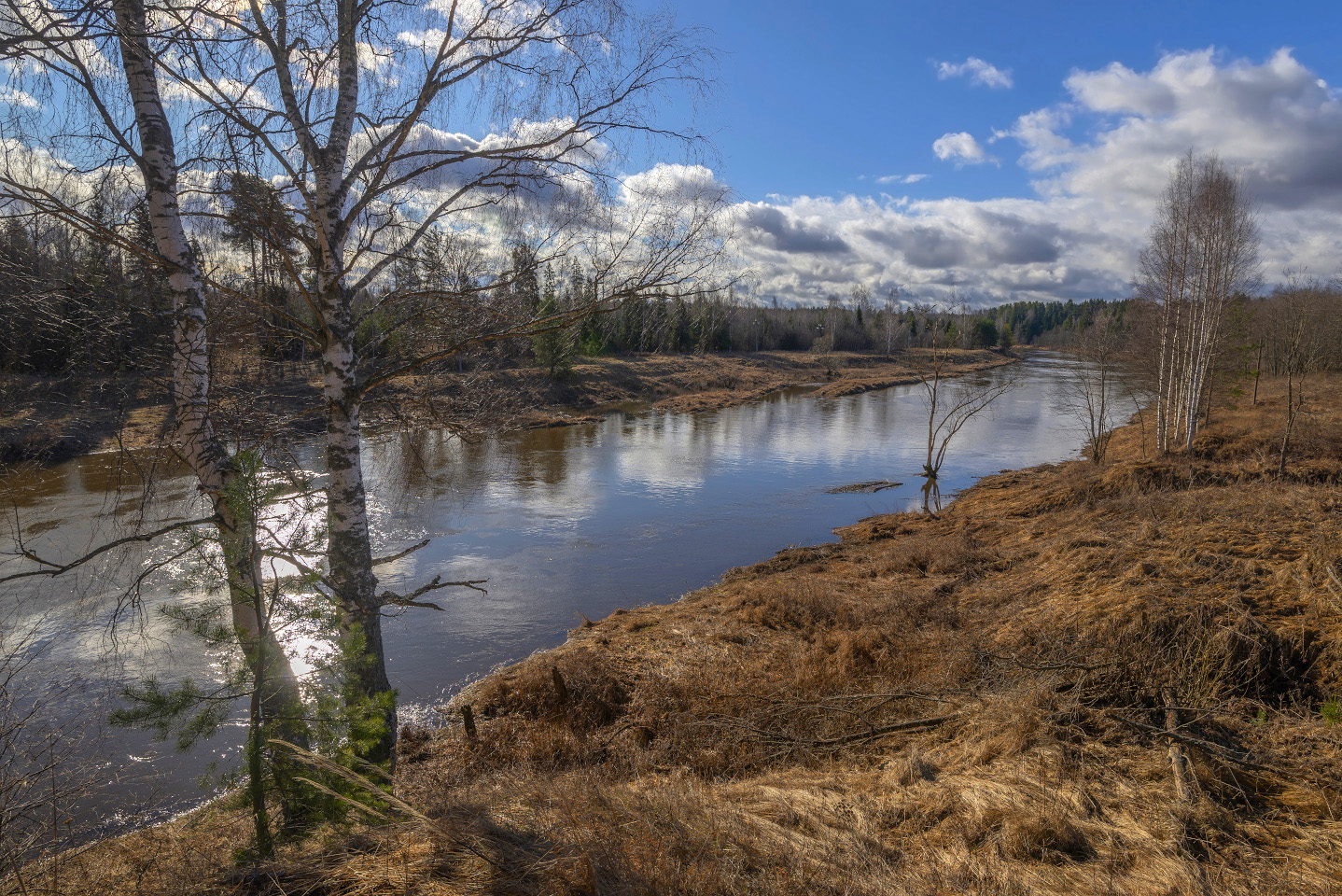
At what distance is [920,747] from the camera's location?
5.44m

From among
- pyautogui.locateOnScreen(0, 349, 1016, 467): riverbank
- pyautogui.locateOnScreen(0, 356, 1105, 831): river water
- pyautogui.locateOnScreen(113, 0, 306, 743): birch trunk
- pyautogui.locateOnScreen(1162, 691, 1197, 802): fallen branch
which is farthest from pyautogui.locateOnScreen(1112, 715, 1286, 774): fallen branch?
pyautogui.locateOnScreen(113, 0, 306, 743): birch trunk

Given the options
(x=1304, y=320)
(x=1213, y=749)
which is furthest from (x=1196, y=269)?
(x=1213, y=749)

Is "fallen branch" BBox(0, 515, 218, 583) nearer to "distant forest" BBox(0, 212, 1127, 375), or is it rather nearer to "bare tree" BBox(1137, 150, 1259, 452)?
"distant forest" BBox(0, 212, 1127, 375)

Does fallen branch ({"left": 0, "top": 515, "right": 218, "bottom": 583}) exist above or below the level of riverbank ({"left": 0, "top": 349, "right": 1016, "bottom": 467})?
below

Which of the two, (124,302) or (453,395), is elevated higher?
(124,302)

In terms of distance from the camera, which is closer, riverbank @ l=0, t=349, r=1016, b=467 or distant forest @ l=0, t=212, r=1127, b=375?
distant forest @ l=0, t=212, r=1127, b=375

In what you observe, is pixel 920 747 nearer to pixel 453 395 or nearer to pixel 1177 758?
pixel 1177 758

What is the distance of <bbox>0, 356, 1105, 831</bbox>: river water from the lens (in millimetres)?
Answer: 7906

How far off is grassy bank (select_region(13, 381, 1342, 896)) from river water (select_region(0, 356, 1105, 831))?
1783 mm

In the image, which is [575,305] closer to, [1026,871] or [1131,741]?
[1026,871]

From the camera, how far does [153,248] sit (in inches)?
195

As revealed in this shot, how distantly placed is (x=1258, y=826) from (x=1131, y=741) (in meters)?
1.10

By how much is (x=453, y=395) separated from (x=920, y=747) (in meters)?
5.95

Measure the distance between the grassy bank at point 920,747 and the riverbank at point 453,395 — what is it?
2.76 meters
